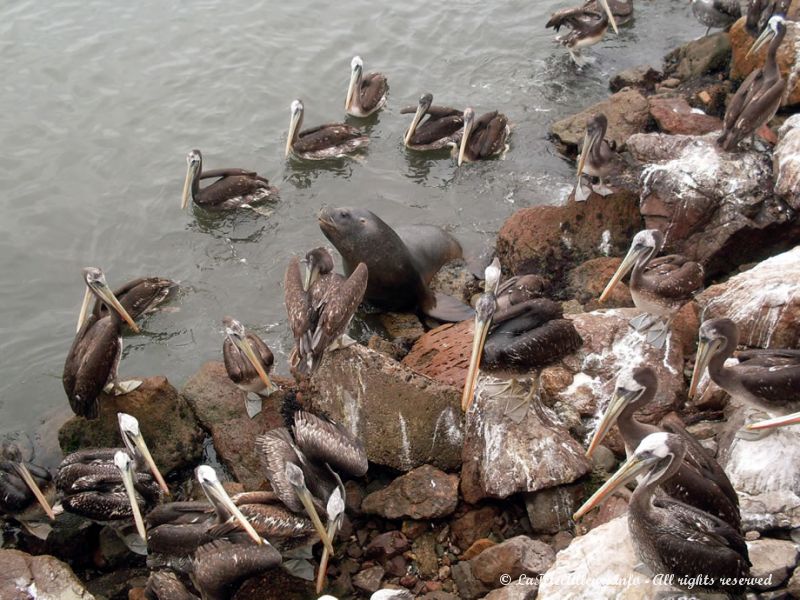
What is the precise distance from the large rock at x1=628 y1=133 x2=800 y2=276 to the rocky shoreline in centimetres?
2

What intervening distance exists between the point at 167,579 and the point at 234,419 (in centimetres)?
176

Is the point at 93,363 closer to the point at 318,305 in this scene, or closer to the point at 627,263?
the point at 318,305

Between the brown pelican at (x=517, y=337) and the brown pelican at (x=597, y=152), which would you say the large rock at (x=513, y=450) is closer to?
the brown pelican at (x=517, y=337)

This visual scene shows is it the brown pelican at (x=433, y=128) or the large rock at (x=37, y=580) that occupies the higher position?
the brown pelican at (x=433, y=128)

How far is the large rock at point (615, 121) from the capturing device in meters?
11.0

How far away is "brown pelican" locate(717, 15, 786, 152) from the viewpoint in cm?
874

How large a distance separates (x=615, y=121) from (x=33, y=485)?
8.73 m

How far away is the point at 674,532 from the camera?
4.66 m

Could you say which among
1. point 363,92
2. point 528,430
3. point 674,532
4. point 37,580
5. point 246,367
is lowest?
point 37,580

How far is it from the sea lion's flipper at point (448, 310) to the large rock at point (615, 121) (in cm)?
345

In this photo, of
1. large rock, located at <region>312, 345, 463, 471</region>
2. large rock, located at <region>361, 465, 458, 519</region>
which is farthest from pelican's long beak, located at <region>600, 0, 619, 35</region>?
large rock, located at <region>361, 465, 458, 519</region>

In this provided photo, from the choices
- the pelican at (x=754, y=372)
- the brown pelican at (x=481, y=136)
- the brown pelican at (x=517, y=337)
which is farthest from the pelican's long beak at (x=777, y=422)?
the brown pelican at (x=481, y=136)

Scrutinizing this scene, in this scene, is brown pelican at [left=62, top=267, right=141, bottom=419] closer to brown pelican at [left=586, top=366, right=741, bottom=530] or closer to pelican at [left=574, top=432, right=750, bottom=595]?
brown pelican at [left=586, top=366, right=741, bottom=530]

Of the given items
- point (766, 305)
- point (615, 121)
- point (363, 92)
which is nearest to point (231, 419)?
point (766, 305)
